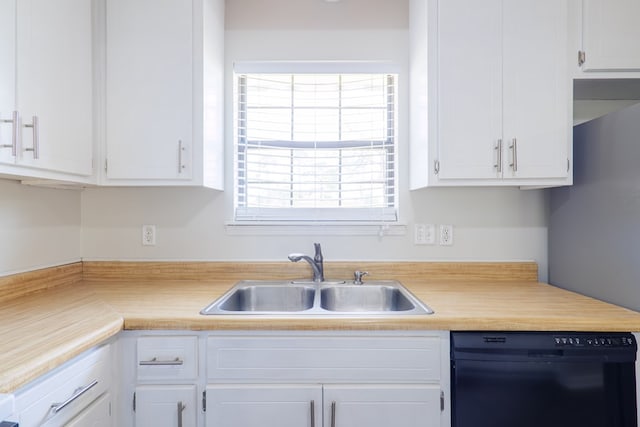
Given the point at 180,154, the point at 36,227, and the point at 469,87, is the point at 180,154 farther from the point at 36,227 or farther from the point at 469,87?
the point at 469,87

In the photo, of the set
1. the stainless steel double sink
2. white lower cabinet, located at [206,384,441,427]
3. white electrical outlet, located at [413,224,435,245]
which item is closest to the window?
white electrical outlet, located at [413,224,435,245]

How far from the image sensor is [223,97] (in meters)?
1.98

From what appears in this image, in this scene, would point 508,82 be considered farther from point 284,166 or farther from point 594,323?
point 284,166

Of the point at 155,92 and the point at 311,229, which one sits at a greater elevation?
the point at 155,92

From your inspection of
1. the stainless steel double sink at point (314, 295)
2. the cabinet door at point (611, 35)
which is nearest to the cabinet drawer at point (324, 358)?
the stainless steel double sink at point (314, 295)

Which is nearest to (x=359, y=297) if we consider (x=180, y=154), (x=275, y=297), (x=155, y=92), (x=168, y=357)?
(x=275, y=297)

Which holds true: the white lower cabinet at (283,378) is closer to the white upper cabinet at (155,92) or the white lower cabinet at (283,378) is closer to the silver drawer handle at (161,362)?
the silver drawer handle at (161,362)

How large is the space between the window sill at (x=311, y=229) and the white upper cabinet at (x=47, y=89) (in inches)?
30.3

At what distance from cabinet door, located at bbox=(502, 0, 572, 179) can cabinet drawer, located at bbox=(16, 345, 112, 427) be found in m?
1.80

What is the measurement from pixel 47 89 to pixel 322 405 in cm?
157

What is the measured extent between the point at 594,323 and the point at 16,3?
2.30 m

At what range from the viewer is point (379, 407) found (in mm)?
1292

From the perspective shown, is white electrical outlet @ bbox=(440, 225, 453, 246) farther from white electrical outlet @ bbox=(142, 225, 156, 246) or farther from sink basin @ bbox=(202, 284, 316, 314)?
white electrical outlet @ bbox=(142, 225, 156, 246)

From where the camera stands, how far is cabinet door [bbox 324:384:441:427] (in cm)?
129
